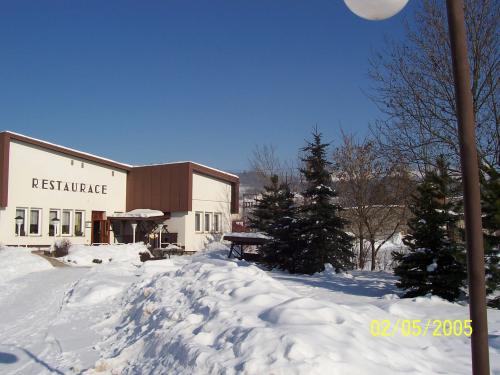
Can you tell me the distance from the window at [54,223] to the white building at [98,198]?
0.01 metres

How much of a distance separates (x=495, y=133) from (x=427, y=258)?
6.64m

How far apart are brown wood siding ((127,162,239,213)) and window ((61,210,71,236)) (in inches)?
184

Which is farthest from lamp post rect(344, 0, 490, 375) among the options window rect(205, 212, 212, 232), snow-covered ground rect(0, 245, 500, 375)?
window rect(205, 212, 212, 232)

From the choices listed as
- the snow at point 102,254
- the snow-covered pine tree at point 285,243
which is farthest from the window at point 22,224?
the snow-covered pine tree at point 285,243

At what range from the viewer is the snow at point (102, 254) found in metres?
23.9

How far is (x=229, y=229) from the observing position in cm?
3734

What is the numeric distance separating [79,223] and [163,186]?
5.88 metres

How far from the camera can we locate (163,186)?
32.7 m

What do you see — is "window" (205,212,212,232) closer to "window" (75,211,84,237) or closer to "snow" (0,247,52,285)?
"window" (75,211,84,237)

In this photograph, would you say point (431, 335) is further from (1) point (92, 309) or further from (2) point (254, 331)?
(1) point (92, 309)

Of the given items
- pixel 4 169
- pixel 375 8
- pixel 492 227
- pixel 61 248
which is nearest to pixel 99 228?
pixel 61 248

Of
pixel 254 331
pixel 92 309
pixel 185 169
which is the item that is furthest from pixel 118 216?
pixel 254 331

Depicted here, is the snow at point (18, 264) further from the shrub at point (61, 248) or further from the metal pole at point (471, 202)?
the metal pole at point (471, 202)
